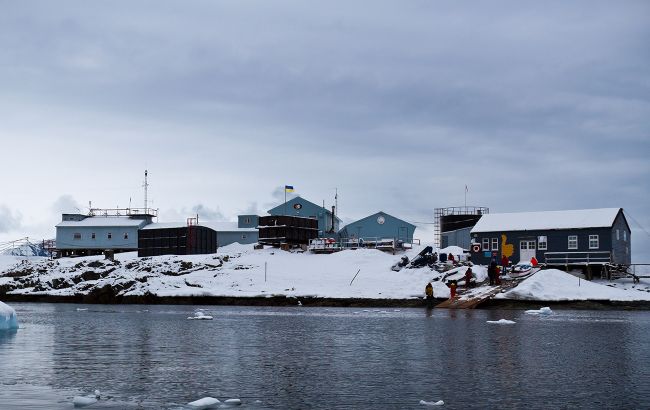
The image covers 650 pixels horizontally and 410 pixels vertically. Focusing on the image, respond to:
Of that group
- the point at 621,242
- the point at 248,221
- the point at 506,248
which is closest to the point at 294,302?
the point at 506,248

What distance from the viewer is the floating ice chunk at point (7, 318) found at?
31941mm

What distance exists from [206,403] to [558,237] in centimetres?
6327

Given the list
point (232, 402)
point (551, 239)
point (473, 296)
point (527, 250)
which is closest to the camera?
point (232, 402)

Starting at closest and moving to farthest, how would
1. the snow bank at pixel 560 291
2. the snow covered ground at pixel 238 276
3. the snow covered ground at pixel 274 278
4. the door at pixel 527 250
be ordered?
the snow bank at pixel 560 291 < the snow covered ground at pixel 274 278 < the snow covered ground at pixel 238 276 < the door at pixel 527 250

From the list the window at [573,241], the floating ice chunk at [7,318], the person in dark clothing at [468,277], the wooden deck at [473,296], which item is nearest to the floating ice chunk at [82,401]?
the floating ice chunk at [7,318]

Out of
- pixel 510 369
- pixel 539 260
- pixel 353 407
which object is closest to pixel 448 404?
pixel 353 407

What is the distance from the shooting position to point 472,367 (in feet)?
Result: 71.1

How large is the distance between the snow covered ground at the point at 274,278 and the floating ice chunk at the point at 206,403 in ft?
147

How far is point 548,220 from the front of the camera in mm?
76125

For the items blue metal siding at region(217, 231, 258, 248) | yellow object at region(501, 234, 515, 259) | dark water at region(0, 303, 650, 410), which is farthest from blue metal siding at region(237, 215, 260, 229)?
dark water at region(0, 303, 650, 410)

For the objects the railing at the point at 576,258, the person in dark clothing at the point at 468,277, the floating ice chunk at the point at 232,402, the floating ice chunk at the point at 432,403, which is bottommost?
the floating ice chunk at the point at 432,403

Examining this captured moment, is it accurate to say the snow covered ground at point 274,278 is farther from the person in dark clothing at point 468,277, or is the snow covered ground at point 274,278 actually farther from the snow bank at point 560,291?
the person in dark clothing at point 468,277

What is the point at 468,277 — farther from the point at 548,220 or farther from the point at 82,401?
the point at 82,401

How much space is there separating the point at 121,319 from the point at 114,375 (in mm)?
25216
